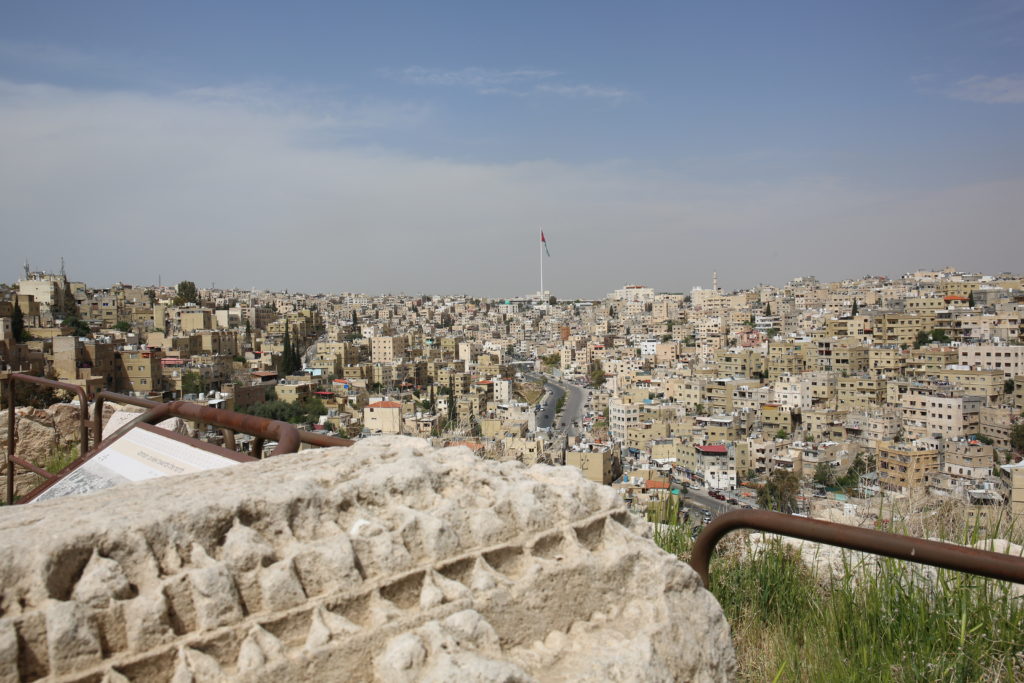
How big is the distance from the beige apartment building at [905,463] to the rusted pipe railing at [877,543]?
71.9 ft

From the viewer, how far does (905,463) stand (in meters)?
24.0

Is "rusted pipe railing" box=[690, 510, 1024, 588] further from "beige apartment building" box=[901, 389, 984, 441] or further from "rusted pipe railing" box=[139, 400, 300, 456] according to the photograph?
"beige apartment building" box=[901, 389, 984, 441]

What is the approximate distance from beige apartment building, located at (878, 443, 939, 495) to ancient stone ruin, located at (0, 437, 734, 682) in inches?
873

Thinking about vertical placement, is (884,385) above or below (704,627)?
below

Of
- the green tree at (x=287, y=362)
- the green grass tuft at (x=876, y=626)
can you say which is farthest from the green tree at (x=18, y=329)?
the green grass tuft at (x=876, y=626)

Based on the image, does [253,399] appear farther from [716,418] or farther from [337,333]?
[337,333]

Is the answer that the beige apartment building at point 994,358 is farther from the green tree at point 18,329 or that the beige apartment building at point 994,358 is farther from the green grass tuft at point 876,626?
the green tree at point 18,329

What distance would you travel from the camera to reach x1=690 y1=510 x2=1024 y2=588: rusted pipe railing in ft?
5.21

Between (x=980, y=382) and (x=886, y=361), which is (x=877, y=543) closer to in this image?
(x=980, y=382)

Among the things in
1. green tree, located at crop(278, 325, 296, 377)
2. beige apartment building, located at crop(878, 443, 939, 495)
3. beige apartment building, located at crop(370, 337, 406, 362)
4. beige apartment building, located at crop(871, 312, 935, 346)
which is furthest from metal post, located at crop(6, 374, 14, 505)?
beige apartment building, located at crop(370, 337, 406, 362)

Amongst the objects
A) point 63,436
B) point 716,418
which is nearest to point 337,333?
point 716,418

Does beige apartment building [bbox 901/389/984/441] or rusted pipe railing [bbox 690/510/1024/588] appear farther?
beige apartment building [bbox 901/389/984/441]

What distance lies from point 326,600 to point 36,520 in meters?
0.57

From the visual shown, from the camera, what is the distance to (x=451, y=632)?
1449 millimetres
